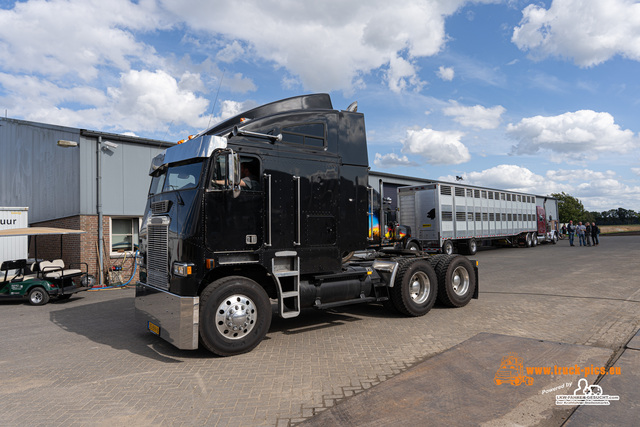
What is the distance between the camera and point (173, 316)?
5012 millimetres

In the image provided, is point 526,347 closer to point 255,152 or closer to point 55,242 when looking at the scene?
point 255,152

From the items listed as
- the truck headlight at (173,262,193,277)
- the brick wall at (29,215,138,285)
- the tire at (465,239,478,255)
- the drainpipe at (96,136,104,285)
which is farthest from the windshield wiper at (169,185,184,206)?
the tire at (465,239,478,255)

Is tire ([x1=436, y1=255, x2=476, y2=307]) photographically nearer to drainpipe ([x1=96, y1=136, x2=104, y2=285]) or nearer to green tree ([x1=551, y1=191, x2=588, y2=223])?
drainpipe ([x1=96, y1=136, x2=104, y2=285])

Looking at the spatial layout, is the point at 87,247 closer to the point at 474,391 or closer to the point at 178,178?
the point at 178,178

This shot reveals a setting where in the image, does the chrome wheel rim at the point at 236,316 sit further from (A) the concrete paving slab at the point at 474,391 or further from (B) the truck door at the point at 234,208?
(A) the concrete paving slab at the point at 474,391

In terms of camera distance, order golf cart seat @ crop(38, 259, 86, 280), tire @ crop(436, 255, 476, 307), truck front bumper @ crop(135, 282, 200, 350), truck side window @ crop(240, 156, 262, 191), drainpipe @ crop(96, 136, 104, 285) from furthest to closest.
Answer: drainpipe @ crop(96, 136, 104, 285) < golf cart seat @ crop(38, 259, 86, 280) < tire @ crop(436, 255, 476, 307) < truck side window @ crop(240, 156, 262, 191) < truck front bumper @ crop(135, 282, 200, 350)

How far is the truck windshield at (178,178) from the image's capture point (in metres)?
5.33

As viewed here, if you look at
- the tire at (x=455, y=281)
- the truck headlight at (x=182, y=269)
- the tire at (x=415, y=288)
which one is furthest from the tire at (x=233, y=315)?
the tire at (x=455, y=281)

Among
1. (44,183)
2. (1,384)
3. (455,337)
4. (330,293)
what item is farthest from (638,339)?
(44,183)

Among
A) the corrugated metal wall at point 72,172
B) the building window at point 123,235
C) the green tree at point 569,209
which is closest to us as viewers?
the corrugated metal wall at point 72,172

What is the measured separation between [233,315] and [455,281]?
496 centimetres

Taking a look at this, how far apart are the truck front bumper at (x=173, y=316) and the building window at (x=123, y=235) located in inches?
372

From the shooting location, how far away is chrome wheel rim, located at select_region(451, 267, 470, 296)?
8141 millimetres

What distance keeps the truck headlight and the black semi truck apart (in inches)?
0.5
